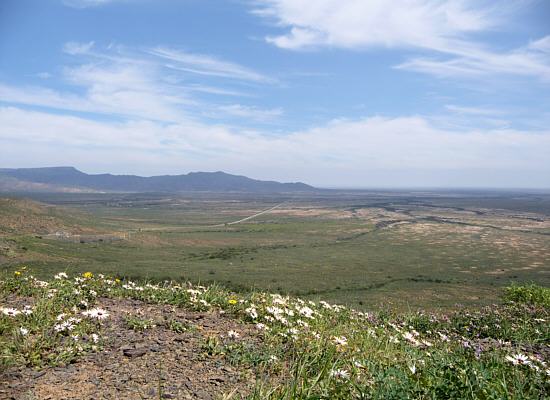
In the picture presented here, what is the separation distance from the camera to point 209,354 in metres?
4.33

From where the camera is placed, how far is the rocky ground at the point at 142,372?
332cm

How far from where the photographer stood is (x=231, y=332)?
187 inches

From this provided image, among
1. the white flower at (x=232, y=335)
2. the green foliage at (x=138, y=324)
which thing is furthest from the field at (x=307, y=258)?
the green foliage at (x=138, y=324)

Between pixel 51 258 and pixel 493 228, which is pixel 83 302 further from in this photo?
pixel 493 228

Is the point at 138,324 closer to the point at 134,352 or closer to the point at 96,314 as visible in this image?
the point at 96,314

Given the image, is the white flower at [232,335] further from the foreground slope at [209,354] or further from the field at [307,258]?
the field at [307,258]

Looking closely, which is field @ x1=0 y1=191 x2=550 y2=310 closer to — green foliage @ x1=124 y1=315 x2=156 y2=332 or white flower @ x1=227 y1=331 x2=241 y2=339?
white flower @ x1=227 y1=331 x2=241 y2=339

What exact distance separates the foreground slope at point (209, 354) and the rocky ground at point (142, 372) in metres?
0.01

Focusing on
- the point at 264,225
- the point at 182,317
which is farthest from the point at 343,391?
the point at 264,225

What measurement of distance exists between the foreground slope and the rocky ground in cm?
1

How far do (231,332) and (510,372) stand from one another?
3007mm

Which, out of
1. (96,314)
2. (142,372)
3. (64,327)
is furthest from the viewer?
(96,314)

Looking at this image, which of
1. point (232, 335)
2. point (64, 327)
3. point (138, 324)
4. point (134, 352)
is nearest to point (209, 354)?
point (232, 335)

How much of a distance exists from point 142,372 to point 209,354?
0.80 m
